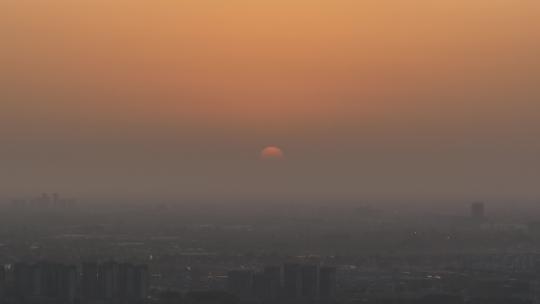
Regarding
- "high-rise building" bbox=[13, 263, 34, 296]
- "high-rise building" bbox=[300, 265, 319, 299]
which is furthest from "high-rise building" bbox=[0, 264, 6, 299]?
"high-rise building" bbox=[300, 265, 319, 299]

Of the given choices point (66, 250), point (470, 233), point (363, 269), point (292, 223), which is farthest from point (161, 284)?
point (292, 223)

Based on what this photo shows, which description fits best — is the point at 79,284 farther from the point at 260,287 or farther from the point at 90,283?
the point at 260,287

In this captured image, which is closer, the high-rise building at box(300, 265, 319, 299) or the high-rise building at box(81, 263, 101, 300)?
the high-rise building at box(81, 263, 101, 300)

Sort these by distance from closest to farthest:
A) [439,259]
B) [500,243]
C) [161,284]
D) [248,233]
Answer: [161,284] → [439,259] → [500,243] → [248,233]

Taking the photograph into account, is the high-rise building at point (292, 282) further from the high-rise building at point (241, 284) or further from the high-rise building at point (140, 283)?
the high-rise building at point (140, 283)

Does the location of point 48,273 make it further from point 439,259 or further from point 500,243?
point 500,243

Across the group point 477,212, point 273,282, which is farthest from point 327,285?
point 477,212

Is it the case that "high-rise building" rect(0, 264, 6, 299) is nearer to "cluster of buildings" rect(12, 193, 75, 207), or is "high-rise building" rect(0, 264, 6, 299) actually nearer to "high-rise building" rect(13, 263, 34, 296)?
"high-rise building" rect(13, 263, 34, 296)
